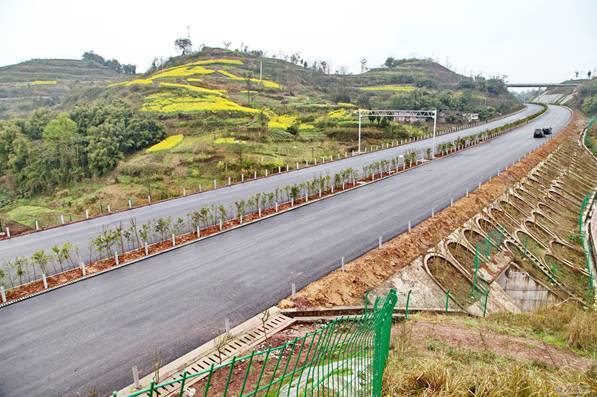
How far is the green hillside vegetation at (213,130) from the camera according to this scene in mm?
34281

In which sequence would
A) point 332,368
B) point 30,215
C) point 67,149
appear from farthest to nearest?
point 67,149 < point 30,215 < point 332,368

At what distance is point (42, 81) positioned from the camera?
373 ft

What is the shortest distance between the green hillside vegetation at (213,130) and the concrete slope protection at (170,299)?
12483 mm

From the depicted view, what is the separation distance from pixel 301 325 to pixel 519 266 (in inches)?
573

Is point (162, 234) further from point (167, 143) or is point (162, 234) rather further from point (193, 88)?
point (193, 88)

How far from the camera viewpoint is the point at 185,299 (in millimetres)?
12562

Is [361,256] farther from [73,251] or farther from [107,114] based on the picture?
[107,114]

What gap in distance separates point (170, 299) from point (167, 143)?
34708 millimetres

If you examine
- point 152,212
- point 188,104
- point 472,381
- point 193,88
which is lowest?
point 152,212

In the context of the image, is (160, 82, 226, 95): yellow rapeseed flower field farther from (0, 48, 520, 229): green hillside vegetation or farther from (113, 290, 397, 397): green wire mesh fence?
(113, 290, 397, 397): green wire mesh fence

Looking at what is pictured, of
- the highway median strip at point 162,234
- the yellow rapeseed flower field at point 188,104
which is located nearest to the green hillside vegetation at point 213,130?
the yellow rapeseed flower field at point 188,104

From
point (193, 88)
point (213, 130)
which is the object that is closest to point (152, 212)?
point (213, 130)

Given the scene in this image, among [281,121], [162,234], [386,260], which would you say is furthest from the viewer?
[281,121]

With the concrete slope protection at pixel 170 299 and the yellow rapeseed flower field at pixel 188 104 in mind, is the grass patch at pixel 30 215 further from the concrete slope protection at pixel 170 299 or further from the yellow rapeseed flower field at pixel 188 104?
the yellow rapeseed flower field at pixel 188 104
